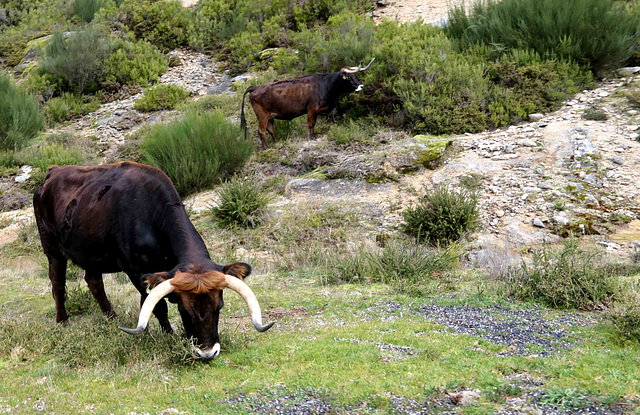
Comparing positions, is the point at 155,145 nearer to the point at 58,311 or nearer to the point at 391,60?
the point at 391,60

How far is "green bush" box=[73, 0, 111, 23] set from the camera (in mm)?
25797

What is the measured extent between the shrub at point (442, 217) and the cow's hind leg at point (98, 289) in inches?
200

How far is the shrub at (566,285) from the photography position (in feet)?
19.7

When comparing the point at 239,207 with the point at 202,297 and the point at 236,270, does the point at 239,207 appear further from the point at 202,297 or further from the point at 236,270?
the point at 202,297

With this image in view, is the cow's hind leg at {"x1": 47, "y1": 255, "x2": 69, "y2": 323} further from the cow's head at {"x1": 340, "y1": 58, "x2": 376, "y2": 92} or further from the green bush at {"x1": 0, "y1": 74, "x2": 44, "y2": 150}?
the green bush at {"x1": 0, "y1": 74, "x2": 44, "y2": 150}

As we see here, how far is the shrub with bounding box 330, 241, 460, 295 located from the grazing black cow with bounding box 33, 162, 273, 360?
3068 mm

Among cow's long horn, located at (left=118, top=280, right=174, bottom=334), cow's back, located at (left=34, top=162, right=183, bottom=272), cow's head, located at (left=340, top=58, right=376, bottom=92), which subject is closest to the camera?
cow's long horn, located at (left=118, top=280, right=174, bottom=334)

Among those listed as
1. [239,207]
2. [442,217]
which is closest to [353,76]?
[239,207]

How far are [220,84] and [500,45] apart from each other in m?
10.0

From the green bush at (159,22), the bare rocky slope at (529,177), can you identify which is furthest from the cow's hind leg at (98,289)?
the green bush at (159,22)

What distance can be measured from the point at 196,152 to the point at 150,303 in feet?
30.5

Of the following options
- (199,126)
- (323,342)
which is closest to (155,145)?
(199,126)

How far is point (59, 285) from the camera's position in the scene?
6508mm

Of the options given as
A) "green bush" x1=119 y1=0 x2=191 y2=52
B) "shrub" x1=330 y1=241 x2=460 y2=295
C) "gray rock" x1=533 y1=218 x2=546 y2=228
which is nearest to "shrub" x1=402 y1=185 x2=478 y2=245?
"gray rock" x1=533 y1=218 x2=546 y2=228
